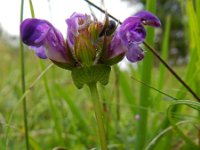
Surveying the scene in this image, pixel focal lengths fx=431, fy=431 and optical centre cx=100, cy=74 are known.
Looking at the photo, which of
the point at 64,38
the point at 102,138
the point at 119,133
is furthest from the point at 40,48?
the point at 119,133

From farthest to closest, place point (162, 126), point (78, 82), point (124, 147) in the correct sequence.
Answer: point (124, 147) → point (162, 126) → point (78, 82)

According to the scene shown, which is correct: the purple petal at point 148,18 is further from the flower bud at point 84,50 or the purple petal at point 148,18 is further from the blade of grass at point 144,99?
the blade of grass at point 144,99

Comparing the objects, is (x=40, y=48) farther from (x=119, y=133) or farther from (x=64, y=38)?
(x=119, y=133)

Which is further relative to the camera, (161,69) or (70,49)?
(161,69)

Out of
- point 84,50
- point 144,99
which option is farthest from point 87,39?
point 144,99

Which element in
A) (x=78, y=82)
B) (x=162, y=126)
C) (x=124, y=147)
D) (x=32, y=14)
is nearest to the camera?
(x=78, y=82)

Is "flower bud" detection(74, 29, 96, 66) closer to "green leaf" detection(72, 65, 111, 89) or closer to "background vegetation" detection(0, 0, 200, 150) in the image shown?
"green leaf" detection(72, 65, 111, 89)

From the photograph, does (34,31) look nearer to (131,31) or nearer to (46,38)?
(46,38)
